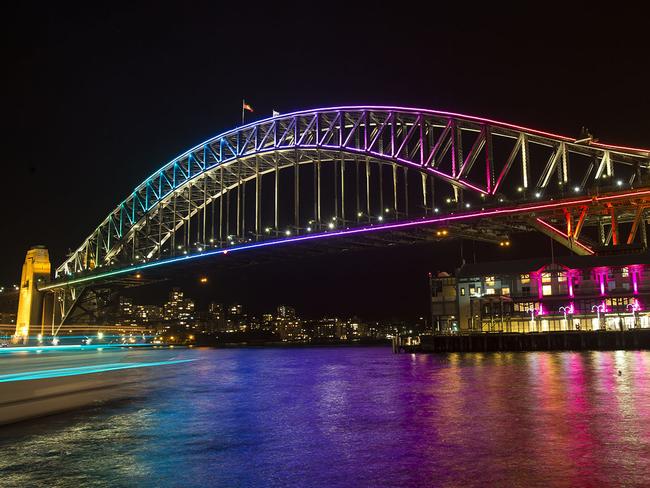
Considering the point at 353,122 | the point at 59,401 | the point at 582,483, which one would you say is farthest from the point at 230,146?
the point at 582,483

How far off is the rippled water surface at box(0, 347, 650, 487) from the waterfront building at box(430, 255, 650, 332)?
1717 inches

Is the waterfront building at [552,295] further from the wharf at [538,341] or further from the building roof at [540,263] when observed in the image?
the wharf at [538,341]

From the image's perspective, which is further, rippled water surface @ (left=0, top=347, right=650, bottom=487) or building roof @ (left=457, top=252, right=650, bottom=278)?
building roof @ (left=457, top=252, right=650, bottom=278)

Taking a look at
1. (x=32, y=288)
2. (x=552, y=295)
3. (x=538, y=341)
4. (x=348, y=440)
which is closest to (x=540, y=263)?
(x=552, y=295)

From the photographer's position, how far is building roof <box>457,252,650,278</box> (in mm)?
56281

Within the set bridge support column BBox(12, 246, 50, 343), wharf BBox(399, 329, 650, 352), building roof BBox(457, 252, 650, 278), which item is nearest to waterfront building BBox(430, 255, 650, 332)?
building roof BBox(457, 252, 650, 278)

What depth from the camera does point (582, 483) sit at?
6695mm

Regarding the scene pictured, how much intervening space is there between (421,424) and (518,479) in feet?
14.0

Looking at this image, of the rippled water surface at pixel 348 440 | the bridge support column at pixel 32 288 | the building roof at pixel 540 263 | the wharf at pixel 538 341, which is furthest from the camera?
the bridge support column at pixel 32 288


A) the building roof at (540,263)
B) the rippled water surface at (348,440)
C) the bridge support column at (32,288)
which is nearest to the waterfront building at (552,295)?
the building roof at (540,263)

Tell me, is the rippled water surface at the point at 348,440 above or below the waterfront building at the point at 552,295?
below

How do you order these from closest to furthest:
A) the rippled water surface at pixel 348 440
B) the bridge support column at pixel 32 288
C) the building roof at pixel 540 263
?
the rippled water surface at pixel 348 440
the building roof at pixel 540 263
the bridge support column at pixel 32 288

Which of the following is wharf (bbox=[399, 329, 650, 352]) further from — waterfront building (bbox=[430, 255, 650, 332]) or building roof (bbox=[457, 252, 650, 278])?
building roof (bbox=[457, 252, 650, 278])

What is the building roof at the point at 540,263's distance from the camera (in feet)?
185
